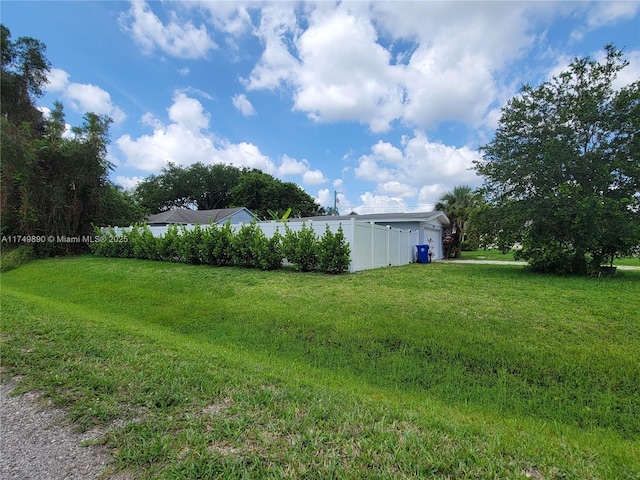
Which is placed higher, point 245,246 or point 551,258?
point 245,246

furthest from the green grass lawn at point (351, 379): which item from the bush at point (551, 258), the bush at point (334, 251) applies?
the bush at point (551, 258)

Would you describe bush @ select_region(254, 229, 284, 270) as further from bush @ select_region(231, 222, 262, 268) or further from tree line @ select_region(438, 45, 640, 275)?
tree line @ select_region(438, 45, 640, 275)

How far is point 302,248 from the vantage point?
9398mm

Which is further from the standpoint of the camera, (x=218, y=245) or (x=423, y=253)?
(x=423, y=253)

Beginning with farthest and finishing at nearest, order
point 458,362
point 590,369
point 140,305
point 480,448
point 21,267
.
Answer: point 21,267, point 140,305, point 458,362, point 590,369, point 480,448

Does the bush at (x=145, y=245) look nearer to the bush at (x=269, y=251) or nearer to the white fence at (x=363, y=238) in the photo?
the white fence at (x=363, y=238)

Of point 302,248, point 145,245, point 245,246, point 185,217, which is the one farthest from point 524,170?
point 185,217

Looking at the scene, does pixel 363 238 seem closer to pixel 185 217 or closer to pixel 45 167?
pixel 45 167

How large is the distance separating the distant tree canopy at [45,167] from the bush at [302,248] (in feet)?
39.1

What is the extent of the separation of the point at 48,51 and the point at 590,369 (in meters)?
24.1

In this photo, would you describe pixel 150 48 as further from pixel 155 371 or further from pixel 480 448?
pixel 480 448

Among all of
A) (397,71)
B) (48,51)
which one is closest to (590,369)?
(397,71)

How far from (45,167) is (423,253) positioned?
59.8 feet

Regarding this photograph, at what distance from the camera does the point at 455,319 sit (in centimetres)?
508
